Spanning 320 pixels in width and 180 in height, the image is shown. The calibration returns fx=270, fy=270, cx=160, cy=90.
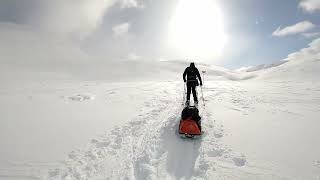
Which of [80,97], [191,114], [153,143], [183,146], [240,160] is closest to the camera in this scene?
[240,160]

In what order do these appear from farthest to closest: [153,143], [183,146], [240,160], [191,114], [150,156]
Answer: [191,114] < [153,143] < [183,146] < [150,156] < [240,160]

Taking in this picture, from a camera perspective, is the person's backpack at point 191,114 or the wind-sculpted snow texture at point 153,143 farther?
the person's backpack at point 191,114

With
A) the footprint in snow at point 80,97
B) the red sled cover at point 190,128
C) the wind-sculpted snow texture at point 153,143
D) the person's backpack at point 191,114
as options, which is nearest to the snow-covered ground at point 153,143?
the wind-sculpted snow texture at point 153,143

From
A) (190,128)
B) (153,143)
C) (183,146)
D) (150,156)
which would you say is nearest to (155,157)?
(150,156)

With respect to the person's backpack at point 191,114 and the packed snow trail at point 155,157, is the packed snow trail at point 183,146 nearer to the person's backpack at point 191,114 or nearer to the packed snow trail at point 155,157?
the packed snow trail at point 155,157

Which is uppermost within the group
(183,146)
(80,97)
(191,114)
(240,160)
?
(80,97)

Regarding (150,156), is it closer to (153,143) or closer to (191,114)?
(153,143)

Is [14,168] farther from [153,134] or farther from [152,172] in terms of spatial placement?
[153,134]

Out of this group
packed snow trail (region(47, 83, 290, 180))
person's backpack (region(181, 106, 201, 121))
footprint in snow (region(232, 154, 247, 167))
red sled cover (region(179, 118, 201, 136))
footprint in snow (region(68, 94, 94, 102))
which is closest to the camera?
packed snow trail (region(47, 83, 290, 180))

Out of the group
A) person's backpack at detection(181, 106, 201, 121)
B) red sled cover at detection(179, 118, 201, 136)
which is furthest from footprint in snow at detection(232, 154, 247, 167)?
person's backpack at detection(181, 106, 201, 121)

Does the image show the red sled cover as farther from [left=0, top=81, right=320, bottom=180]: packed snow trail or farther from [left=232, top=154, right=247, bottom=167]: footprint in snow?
[left=232, top=154, right=247, bottom=167]: footprint in snow

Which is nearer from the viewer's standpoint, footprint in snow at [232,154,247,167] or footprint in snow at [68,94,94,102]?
footprint in snow at [232,154,247,167]

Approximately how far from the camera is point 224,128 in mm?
9961

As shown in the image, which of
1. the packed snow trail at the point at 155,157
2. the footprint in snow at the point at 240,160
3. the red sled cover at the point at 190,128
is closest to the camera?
the packed snow trail at the point at 155,157
